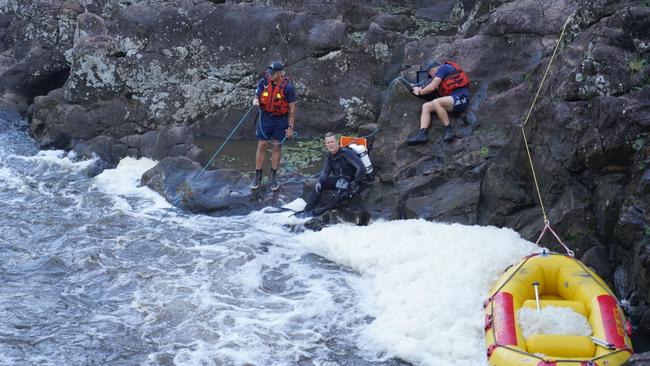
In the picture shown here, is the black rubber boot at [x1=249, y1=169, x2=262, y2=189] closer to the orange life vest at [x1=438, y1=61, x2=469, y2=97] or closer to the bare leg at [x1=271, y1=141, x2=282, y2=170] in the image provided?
the bare leg at [x1=271, y1=141, x2=282, y2=170]

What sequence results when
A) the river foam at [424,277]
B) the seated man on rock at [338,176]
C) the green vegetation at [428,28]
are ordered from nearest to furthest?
the river foam at [424,277] < the seated man on rock at [338,176] < the green vegetation at [428,28]

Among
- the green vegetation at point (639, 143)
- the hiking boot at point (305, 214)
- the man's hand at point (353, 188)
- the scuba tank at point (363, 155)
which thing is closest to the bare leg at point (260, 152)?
the hiking boot at point (305, 214)

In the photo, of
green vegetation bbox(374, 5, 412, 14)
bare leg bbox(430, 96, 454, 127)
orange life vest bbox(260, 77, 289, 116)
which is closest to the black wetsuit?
orange life vest bbox(260, 77, 289, 116)

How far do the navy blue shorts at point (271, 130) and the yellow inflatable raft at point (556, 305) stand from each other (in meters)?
4.52

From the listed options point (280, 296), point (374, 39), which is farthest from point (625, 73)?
point (374, 39)

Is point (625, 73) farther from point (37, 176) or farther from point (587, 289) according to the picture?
point (37, 176)

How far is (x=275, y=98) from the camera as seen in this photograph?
10609 millimetres

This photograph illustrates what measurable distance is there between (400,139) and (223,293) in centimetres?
367

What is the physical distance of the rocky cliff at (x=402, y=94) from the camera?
25.8 feet

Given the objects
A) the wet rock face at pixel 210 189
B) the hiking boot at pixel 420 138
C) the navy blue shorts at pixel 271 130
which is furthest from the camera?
the wet rock face at pixel 210 189

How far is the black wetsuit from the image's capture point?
398 inches

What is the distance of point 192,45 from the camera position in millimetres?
14430

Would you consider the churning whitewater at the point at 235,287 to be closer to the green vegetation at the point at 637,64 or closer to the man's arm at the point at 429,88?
the man's arm at the point at 429,88

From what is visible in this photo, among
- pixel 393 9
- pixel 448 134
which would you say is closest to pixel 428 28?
pixel 393 9
